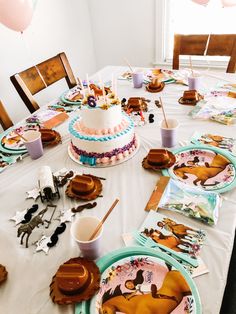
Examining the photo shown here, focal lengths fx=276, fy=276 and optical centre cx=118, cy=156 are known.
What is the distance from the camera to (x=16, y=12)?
57.2 inches

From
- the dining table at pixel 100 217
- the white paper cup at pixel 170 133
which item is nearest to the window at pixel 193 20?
the dining table at pixel 100 217

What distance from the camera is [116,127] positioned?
1.12m

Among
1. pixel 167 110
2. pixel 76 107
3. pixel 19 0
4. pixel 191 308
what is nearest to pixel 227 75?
pixel 167 110

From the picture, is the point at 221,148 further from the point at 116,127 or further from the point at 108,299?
the point at 108,299

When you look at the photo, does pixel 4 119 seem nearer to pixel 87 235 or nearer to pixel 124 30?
pixel 87 235

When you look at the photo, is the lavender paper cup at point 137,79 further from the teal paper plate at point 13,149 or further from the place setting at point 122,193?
the teal paper plate at point 13,149

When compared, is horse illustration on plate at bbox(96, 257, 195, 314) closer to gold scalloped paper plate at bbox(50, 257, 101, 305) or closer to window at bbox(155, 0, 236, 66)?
gold scalloped paper plate at bbox(50, 257, 101, 305)

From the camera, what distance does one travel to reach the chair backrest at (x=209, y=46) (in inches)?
71.6

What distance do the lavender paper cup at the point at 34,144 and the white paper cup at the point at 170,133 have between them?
52 centimetres

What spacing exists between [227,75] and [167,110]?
566mm

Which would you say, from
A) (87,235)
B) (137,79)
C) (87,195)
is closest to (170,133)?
(87,195)

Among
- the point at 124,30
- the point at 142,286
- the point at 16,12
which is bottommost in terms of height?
the point at 124,30

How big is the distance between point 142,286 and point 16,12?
1.46m

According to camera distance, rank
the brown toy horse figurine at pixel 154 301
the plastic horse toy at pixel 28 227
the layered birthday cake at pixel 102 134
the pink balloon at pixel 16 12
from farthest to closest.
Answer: the pink balloon at pixel 16 12 < the layered birthday cake at pixel 102 134 < the plastic horse toy at pixel 28 227 < the brown toy horse figurine at pixel 154 301
